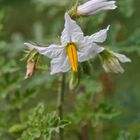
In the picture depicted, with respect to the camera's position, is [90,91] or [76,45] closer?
[76,45]

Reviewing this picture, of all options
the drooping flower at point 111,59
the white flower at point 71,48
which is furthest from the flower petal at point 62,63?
the drooping flower at point 111,59

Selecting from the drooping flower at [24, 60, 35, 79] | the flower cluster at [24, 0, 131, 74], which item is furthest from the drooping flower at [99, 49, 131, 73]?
the drooping flower at [24, 60, 35, 79]

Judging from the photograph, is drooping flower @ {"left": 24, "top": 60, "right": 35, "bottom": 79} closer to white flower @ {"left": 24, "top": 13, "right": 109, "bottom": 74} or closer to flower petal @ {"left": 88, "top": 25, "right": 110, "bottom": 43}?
white flower @ {"left": 24, "top": 13, "right": 109, "bottom": 74}

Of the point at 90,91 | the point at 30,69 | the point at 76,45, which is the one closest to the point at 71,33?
the point at 76,45

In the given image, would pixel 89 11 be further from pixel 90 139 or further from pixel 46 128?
pixel 90 139

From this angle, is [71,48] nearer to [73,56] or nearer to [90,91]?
[73,56]

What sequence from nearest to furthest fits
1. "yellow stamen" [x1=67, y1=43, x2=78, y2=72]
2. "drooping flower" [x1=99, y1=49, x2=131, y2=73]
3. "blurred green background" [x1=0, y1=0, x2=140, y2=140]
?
1. "yellow stamen" [x1=67, y1=43, x2=78, y2=72]
2. "drooping flower" [x1=99, y1=49, x2=131, y2=73]
3. "blurred green background" [x1=0, y1=0, x2=140, y2=140]

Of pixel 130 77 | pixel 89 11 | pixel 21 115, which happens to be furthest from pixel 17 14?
pixel 89 11
